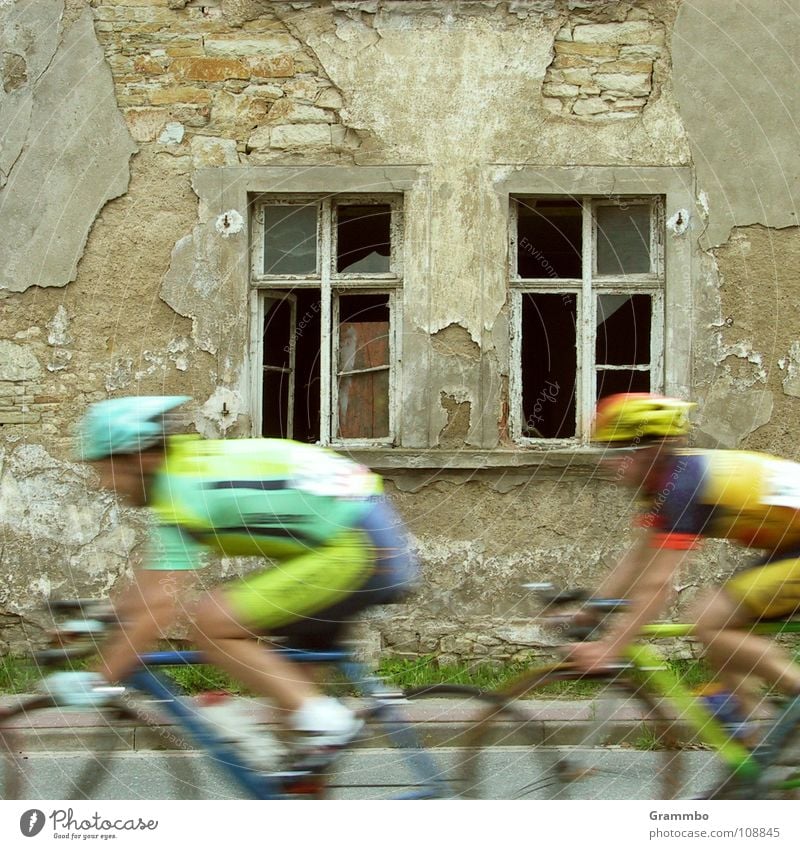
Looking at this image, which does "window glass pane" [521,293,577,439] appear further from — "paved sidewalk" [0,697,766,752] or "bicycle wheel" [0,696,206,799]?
"bicycle wheel" [0,696,206,799]

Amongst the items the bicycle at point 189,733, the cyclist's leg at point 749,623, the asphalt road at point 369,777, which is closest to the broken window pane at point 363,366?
the asphalt road at point 369,777

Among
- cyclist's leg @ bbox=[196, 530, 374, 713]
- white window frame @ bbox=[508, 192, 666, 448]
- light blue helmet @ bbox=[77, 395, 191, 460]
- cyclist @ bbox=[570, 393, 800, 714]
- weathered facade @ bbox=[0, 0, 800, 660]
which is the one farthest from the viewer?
white window frame @ bbox=[508, 192, 666, 448]

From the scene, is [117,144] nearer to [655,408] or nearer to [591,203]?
[591,203]

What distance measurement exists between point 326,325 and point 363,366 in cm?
27

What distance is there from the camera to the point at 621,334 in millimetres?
4941

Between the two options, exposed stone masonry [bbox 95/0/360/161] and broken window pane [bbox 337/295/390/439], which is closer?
exposed stone masonry [bbox 95/0/360/161]

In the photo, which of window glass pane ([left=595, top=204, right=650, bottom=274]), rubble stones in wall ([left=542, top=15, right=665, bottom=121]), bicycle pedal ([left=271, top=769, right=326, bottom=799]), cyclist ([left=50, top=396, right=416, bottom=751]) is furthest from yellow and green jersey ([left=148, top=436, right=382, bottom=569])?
rubble stones in wall ([left=542, top=15, right=665, bottom=121])

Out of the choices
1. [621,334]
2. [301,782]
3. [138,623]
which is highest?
[621,334]

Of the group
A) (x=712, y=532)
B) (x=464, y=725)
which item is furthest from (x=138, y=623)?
(x=712, y=532)

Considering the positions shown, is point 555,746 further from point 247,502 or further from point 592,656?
point 247,502

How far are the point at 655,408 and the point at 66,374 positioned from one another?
116 inches

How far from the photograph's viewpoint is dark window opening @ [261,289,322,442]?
4.93 metres

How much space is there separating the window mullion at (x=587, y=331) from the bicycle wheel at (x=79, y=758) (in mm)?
2611

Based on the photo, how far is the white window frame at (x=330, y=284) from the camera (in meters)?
5.00
